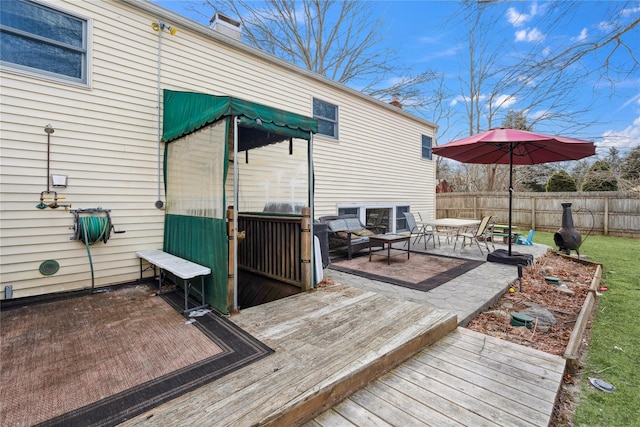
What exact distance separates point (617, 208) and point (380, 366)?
13066mm

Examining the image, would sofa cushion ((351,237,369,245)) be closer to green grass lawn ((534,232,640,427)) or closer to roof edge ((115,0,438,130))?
green grass lawn ((534,232,640,427))

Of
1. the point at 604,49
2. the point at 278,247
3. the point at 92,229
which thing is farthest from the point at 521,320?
the point at 92,229

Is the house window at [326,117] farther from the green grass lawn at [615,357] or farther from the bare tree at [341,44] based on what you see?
the green grass lawn at [615,357]

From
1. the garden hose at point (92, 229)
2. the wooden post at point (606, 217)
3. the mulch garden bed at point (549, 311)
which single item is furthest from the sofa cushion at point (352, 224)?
the wooden post at point (606, 217)

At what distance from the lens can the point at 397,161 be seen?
9016 millimetres

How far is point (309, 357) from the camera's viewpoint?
2111 millimetres

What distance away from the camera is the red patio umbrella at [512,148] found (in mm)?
A: 4660

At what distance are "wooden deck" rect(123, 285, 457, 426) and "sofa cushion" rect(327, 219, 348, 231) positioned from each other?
261 cm

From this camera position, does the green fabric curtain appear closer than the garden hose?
Yes

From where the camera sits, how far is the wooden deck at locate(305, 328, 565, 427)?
5.51 feet

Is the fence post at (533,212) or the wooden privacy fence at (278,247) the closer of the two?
the wooden privacy fence at (278,247)

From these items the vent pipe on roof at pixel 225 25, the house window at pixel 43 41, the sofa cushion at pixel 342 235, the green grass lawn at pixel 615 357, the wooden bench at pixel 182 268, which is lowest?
the green grass lawn at pixel 615 357

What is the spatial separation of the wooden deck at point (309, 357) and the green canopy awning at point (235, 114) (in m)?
2.02

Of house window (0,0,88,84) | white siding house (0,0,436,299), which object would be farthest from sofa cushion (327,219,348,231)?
house window (0,0,88,84)
